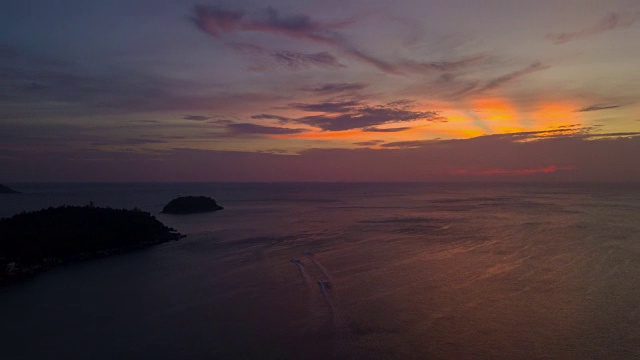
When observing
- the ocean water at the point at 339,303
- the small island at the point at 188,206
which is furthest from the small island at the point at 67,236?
the small island at the point at 188,206

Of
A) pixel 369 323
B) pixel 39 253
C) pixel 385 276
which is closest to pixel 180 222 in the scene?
pixel 39 253

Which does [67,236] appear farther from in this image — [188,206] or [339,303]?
[188,206]

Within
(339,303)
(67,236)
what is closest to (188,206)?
(67,236)

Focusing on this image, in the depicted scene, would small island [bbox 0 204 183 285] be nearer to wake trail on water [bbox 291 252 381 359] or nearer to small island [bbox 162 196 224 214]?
wake trail on water [bbox 291 252 381 359]

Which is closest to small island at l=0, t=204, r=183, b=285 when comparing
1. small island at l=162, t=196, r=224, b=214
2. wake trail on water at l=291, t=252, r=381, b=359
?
wake trail on water at l=291, t=252, r=381, b=359

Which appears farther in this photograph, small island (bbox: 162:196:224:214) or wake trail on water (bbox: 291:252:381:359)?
small island (bbox: 162:196:224:214)

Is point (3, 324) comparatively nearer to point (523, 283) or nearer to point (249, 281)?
point (249, 281)
